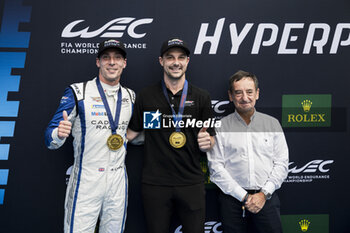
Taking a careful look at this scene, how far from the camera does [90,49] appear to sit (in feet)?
7.45

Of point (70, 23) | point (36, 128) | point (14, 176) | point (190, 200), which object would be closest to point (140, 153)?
point (190, 200)

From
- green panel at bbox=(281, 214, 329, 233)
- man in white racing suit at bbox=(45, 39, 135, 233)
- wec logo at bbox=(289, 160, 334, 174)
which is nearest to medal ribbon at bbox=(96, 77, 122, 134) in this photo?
man in white racing suit at bbox=(45, 39, 135, 233)

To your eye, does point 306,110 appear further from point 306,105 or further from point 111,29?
point 111,29

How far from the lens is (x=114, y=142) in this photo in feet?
5.92

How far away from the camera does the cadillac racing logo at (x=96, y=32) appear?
7.41 ft

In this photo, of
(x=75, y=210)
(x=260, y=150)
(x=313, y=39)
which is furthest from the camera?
(x=313, y=39)

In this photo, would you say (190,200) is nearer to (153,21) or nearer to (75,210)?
(75,210)

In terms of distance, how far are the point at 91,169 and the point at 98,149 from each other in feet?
0.55

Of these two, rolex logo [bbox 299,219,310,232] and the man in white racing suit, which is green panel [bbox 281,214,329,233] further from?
the man in white racing suit

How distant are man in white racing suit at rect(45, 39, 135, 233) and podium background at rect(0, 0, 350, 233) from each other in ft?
1.43

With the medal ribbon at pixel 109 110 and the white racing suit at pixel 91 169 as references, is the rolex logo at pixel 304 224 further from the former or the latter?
the medal ribbon at pixel 109 110

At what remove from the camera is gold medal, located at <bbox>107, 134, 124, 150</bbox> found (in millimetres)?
1799

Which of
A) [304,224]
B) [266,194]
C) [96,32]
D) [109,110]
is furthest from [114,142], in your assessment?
[304,224]

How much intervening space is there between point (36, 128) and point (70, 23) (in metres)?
1.11
